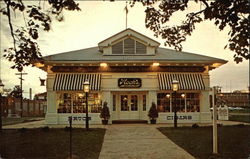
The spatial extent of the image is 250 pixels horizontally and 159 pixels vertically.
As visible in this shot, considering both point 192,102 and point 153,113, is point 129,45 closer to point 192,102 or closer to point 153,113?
point 153,113

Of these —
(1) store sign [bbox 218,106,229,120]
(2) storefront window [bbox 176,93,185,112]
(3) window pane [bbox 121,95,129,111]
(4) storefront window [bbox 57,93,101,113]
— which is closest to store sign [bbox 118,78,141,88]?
(3) window pane [bbox 121,95,129,111]

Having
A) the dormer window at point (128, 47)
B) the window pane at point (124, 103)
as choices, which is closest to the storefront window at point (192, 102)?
the window pane at point (124, 103)

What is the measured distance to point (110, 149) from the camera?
32.1ft

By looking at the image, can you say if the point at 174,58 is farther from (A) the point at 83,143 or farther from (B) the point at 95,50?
(A) the point at 83,143

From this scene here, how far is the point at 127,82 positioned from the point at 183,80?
3983 mm

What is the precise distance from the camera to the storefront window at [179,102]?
2042cm

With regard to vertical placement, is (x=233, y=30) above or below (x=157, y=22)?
below

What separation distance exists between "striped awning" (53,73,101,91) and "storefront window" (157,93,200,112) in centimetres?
467

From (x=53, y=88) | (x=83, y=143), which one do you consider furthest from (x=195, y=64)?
(x=83, y=143)

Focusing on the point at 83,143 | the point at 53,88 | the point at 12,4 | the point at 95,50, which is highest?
the point at 95,50

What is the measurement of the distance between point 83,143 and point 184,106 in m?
11.1

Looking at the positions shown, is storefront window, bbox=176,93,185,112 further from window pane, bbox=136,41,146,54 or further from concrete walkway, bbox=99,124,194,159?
concrete walkway, bbox=99,124,194,159

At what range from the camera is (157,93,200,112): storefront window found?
67.0 ft

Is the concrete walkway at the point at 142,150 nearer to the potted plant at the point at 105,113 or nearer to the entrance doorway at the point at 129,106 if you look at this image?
the potted plant at the point at 105,113
